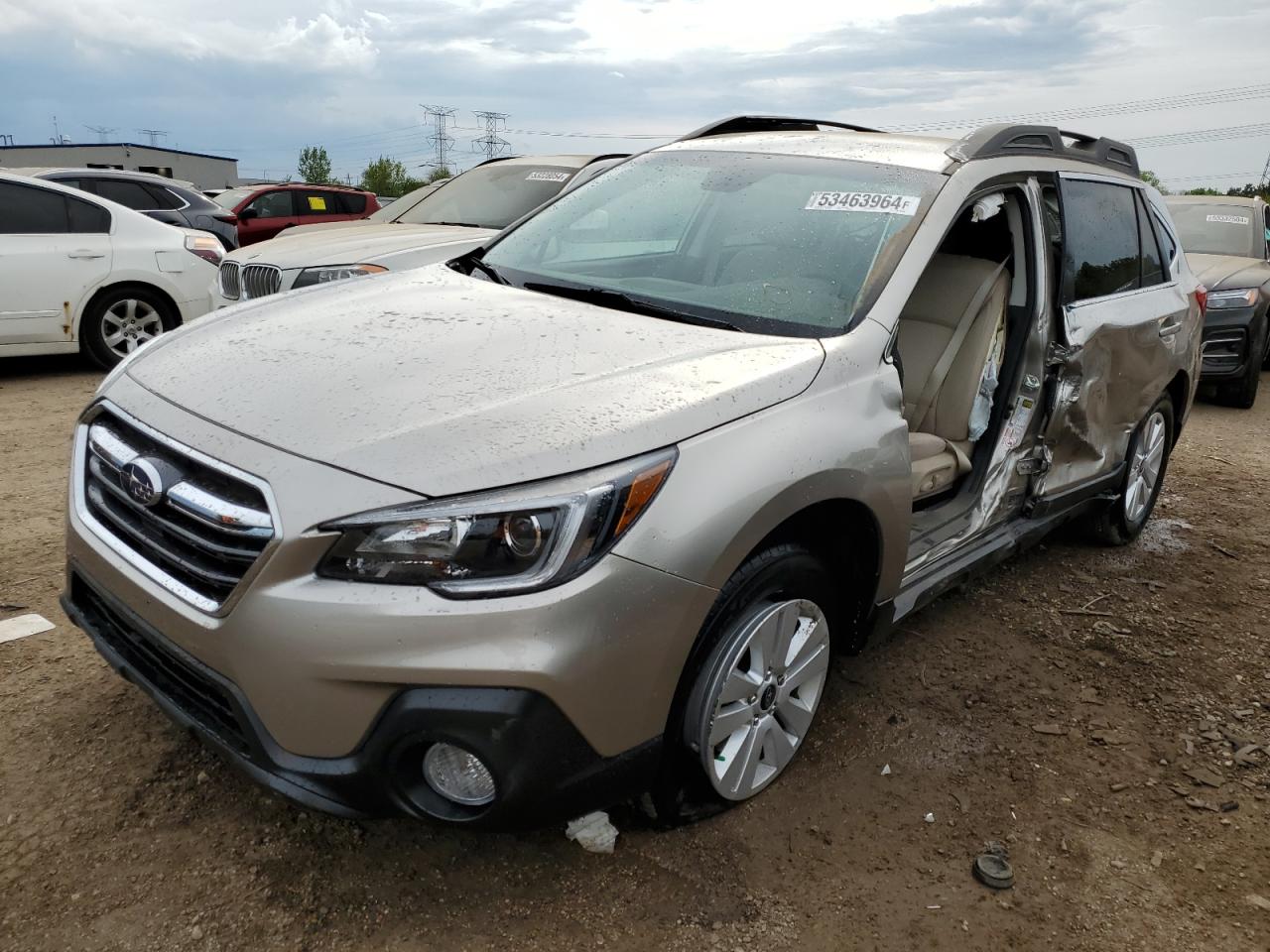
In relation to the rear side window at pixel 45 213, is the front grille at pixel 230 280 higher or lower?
lower

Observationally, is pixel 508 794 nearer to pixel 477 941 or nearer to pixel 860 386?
pixel 477 941

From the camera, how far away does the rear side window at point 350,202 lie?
16.1m

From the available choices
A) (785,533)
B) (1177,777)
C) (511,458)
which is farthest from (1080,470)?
(511,458)

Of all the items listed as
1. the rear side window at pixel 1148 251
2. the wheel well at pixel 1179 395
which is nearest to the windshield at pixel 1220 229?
the wheel well at pixel 1179 395

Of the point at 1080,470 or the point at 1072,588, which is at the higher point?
the point at 1080,470

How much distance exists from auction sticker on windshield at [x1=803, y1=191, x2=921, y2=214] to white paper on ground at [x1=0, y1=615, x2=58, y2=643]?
2886mm

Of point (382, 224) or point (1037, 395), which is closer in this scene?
point (1037, 395)

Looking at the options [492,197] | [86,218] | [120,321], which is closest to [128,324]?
[120,321]

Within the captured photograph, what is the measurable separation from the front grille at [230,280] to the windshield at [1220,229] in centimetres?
819

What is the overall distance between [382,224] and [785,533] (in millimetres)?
5573

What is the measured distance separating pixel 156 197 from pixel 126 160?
5880 cm

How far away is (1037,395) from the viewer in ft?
11.3

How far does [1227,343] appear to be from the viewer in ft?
26.5

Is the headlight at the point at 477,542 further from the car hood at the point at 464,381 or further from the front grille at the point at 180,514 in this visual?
the front grille at the point at 180,514
